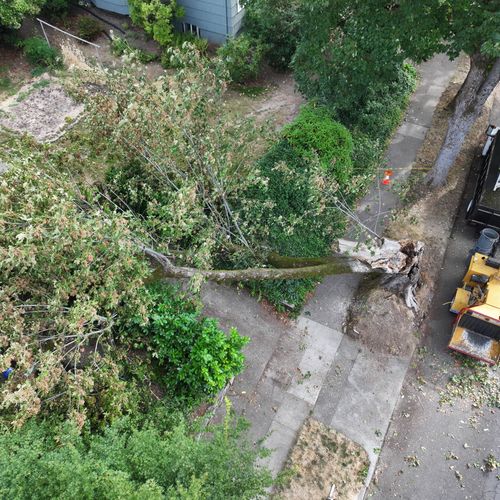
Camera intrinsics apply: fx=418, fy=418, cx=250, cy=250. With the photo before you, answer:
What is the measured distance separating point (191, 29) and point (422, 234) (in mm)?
12387

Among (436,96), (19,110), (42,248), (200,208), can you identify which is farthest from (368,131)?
(19,110)

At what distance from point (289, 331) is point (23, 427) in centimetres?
587

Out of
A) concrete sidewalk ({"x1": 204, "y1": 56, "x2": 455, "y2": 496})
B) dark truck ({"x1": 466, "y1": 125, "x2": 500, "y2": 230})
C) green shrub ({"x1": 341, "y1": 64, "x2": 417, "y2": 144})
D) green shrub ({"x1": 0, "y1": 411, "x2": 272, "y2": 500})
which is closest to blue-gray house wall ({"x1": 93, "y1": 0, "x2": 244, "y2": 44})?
green shrub ({"x1": 341, "y1": 64, "x2": 417, "y2": 144})

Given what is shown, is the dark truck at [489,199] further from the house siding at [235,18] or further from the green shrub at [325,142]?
the house siding at [235,18]

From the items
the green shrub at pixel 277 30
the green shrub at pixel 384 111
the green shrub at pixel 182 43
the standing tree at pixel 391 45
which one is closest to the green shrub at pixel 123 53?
the green shrub at pixel 182 43

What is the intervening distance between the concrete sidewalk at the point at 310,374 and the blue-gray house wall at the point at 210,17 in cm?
1100

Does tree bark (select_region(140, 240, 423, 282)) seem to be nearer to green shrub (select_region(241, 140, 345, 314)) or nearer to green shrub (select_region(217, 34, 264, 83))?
green shrub (select_region(241, 140, 345, 314))

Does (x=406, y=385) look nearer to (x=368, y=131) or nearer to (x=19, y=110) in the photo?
(x=368, y=131)

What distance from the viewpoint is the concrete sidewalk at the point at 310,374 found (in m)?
8.91

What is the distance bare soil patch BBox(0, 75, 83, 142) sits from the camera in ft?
45.8

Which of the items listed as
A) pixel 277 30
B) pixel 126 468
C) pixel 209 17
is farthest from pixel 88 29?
pixel 126 468

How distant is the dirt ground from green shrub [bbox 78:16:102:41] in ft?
45.9

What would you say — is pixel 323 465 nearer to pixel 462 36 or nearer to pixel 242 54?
pixel 462 36

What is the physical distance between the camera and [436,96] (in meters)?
15.7
